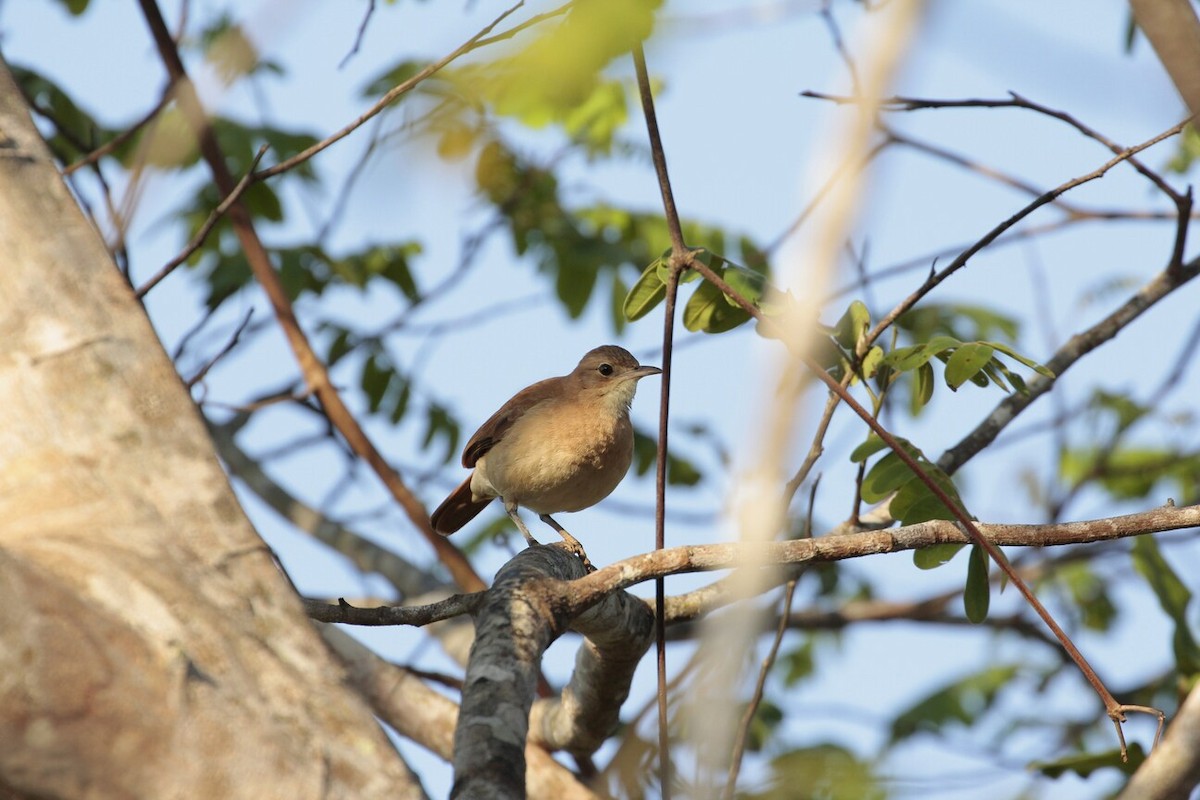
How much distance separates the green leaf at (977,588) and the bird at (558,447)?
253cm

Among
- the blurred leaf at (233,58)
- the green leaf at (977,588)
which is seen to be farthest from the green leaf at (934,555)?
the blurred leaf at (233,58)

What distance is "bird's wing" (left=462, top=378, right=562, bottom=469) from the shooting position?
6.55 metres

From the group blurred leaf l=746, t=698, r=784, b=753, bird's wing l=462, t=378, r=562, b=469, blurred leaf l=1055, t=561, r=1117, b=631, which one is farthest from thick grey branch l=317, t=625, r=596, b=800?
blurred leaf l=1055, t=561, r=1117, b=631

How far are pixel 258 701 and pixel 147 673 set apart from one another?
18cm

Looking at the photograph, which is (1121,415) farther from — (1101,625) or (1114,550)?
(1101,625)

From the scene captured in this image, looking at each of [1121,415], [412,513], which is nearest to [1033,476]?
[1121,415]

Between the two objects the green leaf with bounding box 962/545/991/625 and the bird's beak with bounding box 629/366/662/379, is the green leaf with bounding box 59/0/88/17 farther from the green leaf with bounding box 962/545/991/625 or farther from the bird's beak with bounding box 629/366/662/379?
the green leaf with bounding box 962/545/991/625

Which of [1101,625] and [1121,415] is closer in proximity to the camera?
[1121,415]

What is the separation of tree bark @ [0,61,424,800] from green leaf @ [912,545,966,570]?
2078 millimetres

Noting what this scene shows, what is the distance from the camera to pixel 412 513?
678cm

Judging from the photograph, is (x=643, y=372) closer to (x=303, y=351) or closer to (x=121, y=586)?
(x=303, y=351)

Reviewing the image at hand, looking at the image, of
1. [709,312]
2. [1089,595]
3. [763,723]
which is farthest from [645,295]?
[1089,595]

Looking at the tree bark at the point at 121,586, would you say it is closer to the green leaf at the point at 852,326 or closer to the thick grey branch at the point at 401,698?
the green leaf at the point at 852,326

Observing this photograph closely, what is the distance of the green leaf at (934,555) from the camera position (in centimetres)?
358
